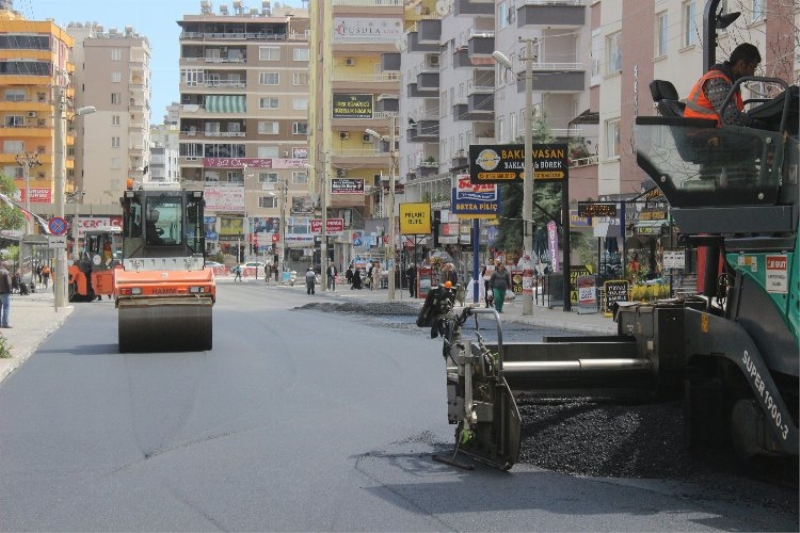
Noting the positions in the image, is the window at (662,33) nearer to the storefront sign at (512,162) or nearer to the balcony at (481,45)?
the storefront sign at (512,162)

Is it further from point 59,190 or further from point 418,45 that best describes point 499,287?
point 418,45

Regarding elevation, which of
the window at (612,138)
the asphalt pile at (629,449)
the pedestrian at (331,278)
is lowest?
the pedestrian at (331,278)

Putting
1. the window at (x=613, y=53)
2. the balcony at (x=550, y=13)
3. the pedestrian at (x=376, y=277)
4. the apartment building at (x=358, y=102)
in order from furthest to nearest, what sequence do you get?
the apartment building at (x=358, y=102) < the pedestrian at (x=376, y=277) < the balcony at (x=550, y=13) < the window at (x=613, y=53)

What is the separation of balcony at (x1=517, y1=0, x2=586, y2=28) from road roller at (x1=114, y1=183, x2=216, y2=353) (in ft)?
108

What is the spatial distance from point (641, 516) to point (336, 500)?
2.22 meters

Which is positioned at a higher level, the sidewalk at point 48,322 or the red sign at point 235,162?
the red sign at point 235,162

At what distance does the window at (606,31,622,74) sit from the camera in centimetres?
4544

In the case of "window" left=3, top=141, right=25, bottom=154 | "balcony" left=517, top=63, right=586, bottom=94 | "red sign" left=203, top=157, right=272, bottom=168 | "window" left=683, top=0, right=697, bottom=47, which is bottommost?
"window" left=683, top=0, right=697, bottom=47

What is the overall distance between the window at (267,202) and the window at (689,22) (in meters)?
103

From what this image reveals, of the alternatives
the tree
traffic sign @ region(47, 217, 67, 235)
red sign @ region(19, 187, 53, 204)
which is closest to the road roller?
traffic sign @ region(47, 217, 67, 235)

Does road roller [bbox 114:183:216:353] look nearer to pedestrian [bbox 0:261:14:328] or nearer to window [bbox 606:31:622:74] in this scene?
pedestrian [bbox 0:261:14:328]

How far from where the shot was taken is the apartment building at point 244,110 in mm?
140125

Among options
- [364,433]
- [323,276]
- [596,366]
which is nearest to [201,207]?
[364,433]

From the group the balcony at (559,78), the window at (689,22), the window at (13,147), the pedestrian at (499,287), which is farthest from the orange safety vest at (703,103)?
the window at (13,147)
